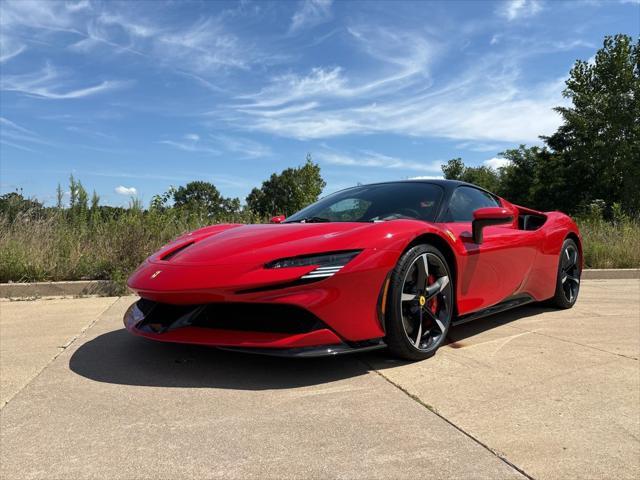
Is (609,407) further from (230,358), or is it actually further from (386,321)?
(230,358)

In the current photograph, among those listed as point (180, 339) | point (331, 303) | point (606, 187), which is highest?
point (606, 187)

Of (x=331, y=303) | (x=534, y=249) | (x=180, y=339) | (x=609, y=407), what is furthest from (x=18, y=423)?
(x=534, y=249)

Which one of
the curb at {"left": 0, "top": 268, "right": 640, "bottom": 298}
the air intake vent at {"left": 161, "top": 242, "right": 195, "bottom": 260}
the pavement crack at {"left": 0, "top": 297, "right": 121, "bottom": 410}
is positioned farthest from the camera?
the curb at {"left": 0, "top": 268, "right": 640, "bottom": 298}

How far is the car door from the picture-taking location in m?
3.11

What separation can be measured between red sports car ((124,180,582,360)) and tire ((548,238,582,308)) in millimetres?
1182

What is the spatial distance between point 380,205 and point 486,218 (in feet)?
2.32

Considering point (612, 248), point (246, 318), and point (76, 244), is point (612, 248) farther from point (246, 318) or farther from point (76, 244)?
point (76, 244)

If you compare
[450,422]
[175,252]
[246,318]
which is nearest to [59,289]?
[175,252]

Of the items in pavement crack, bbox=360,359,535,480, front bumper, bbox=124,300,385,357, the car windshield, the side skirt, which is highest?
the car windshield

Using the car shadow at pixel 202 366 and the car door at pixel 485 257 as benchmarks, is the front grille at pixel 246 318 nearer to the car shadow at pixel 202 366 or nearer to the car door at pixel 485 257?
the car shadow at pixel 202 366

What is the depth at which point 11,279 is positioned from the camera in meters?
5.36

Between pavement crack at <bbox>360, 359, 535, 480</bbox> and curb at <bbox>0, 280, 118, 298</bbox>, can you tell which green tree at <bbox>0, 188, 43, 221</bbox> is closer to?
curb at <bbox>0, 280, 118, 298</bbox>

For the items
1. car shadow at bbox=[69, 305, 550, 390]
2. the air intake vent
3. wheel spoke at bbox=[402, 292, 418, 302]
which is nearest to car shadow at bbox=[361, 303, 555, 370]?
car shadow at bbox=[69, 305, 550, 390]

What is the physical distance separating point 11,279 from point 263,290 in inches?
175
